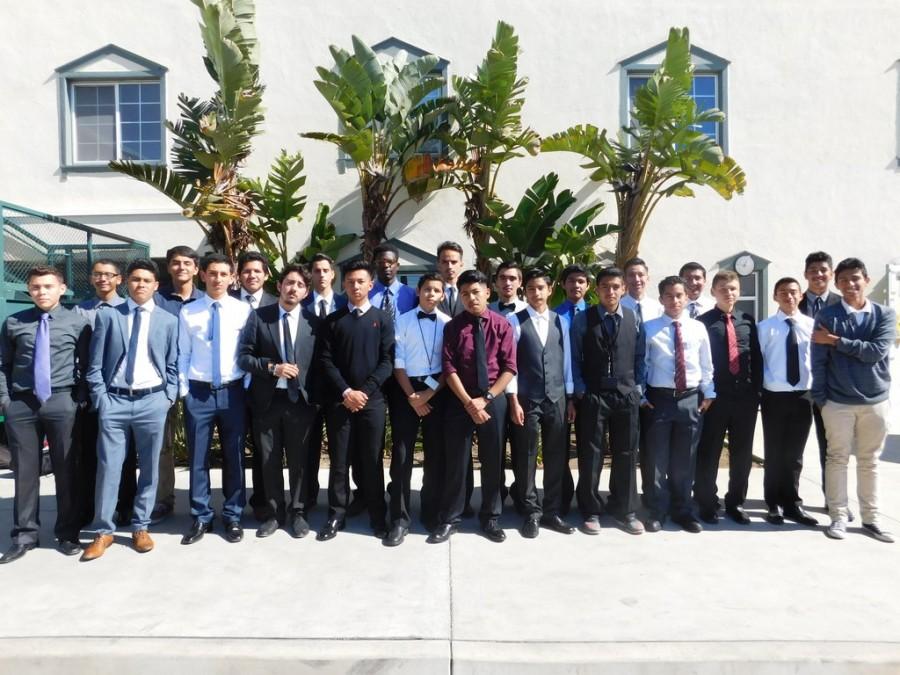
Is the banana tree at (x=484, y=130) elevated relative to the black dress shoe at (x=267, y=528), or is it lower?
elevated

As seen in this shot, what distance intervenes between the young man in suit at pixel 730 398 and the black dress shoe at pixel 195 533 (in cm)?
402

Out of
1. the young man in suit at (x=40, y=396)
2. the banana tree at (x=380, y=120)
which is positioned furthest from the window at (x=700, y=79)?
the young man in suit at (x=40, y=396)

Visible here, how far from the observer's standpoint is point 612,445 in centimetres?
502

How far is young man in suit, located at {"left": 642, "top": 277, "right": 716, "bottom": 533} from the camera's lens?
4973 millimetres

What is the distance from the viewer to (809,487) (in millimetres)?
6203

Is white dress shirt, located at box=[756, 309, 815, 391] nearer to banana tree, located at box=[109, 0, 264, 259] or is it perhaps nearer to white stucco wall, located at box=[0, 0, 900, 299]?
white stucco wall, located at box=[0, 0, 900, 299]

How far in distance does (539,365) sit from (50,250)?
296 inches

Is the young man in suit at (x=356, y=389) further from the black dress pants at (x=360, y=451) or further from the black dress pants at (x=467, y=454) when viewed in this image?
the black dress pants at (x=467, y=454)

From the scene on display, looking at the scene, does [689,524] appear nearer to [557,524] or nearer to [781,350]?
[557,524]

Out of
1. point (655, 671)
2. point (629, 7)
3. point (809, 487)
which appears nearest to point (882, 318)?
point (809, 487)

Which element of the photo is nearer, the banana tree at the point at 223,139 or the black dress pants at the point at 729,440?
the black dress pants at the point at 729,440

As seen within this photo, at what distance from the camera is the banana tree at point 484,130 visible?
862 cm

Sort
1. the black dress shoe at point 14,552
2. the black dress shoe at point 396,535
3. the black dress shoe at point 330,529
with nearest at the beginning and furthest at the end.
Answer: the black dress shoe at point 14,552, the black dress shoe at point 396,535, the black dress shoe at point 330,529

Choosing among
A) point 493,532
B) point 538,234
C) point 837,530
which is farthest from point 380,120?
point 837,530
